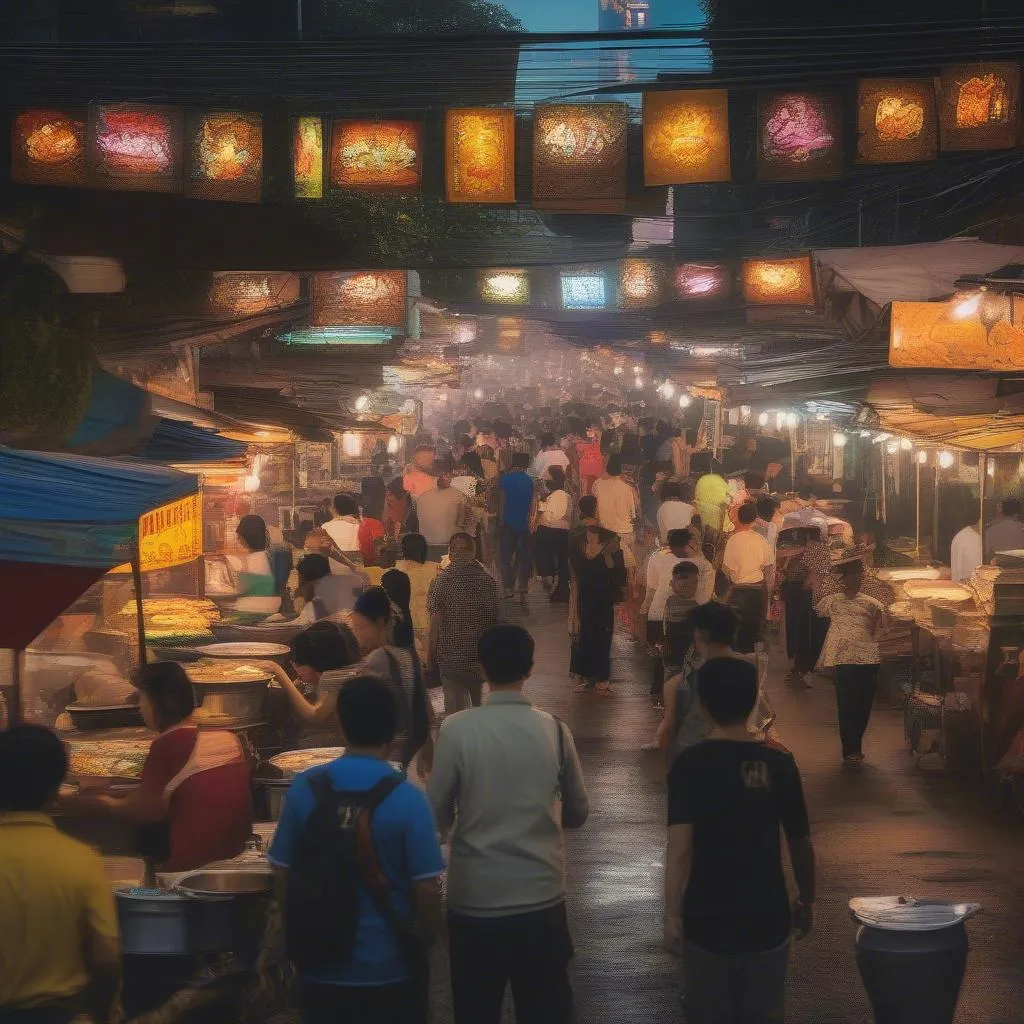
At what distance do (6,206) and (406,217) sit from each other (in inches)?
520

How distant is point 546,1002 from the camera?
522 cm

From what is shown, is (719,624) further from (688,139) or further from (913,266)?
(688,139)

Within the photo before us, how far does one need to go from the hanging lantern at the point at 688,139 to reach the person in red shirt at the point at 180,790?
10.6m

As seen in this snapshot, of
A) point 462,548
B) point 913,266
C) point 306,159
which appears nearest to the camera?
point 462,548

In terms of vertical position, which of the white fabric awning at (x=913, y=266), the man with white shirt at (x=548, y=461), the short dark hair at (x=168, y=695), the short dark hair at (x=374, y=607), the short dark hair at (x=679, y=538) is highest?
the white fabric awning at (x=913, y=266)

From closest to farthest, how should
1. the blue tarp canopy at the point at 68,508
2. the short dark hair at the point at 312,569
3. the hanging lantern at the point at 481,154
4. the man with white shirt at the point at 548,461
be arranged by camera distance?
the blue tarp canopy at the point at 68,508 < the short dark hair at the point at 312,569 < the hanging lantern at the point at 481,154 < the man with white shirt at the point at 548,461

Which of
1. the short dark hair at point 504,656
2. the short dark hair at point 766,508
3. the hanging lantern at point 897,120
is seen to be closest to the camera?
the short dark hair at point 504,656

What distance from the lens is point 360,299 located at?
18.0 meters

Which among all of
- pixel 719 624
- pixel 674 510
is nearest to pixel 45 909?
pixel 719 624

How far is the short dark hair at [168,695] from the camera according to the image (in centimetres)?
639

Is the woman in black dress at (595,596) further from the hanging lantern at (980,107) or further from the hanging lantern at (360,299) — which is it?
the hanging lantern at (980,107)

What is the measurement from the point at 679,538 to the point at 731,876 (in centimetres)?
1001

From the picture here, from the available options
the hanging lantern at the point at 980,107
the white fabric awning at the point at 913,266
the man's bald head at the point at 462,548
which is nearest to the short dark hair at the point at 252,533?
the man's bald head at the point at 462,548

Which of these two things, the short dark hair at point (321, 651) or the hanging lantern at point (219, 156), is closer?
the short dark hair at point (321, 651)
